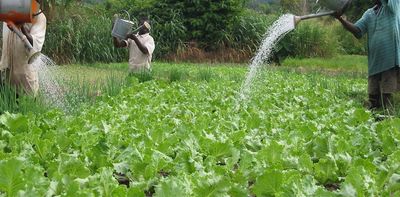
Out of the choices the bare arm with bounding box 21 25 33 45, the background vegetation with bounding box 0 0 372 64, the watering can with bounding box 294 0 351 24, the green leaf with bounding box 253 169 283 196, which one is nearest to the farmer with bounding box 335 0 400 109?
the watering can with bounding box 294 0 351 24

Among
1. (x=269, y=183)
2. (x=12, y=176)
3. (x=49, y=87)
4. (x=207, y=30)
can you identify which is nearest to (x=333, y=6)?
(x=49, y=87)

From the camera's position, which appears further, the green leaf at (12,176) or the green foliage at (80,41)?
the green foliage at (80,41)

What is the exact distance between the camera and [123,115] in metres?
4.73

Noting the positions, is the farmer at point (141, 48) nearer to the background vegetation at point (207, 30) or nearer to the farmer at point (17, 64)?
the farmer at point (17, 64)

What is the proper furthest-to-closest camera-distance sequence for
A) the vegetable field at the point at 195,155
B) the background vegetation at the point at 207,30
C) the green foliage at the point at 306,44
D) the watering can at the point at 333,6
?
the green foliage at the point at 306,44 < the background vegetation at the point at 207,30 < the watering can at the point at 333,6 < the vegetable field at the point at 195,155

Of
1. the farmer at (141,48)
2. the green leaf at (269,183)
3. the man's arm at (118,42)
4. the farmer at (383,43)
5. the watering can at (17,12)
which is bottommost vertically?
the farmer at (141,48)

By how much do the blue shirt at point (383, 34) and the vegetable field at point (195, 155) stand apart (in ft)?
4.46

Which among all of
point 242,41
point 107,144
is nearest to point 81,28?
point 242,41

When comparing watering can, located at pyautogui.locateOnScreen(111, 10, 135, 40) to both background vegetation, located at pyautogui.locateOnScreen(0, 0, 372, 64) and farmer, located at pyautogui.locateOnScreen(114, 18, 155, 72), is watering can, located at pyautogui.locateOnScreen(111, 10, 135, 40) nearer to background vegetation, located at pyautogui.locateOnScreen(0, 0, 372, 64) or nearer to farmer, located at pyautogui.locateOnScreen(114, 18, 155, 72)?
farmer, located at pyautogui.locateOnScreen(114, 18, 155, 72)

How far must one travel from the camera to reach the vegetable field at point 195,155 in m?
2.31

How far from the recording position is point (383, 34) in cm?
640

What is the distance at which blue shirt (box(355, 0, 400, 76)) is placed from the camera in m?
6.31

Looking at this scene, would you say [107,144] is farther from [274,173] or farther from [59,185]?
[274,173]

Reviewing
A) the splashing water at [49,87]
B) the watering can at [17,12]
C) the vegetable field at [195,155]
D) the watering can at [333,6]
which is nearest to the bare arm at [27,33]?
the splashing water at [49,87]
